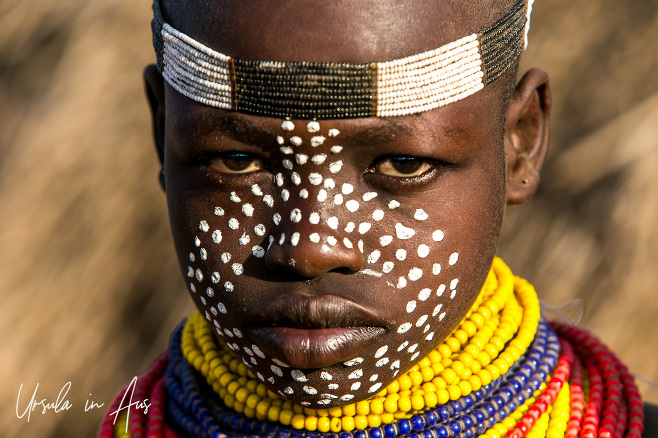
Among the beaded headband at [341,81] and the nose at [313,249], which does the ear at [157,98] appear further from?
the nose at [313,249]

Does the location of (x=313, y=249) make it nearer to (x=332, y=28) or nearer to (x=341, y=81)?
(x=341, y=81)

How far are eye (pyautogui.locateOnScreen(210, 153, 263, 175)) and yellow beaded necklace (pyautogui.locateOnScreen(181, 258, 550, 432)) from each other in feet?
1.85

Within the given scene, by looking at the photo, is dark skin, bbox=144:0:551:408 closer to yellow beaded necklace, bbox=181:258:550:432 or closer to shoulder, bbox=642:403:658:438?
yellow beaded necklace, bbox=181:258:550:432

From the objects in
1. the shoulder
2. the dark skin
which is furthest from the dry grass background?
the dark skin

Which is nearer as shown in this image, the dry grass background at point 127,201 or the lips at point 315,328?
the lips at point 315,328

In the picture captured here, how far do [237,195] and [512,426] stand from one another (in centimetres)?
89

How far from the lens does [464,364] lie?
1963mm

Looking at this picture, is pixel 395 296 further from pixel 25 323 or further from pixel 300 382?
pixel 25 323

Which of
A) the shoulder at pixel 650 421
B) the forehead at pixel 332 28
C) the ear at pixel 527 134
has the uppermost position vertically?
the forehead at pixel 332 28

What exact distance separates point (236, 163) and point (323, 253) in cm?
29

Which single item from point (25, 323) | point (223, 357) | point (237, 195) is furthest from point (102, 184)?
point (237, 195)

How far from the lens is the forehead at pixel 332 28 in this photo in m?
1.57

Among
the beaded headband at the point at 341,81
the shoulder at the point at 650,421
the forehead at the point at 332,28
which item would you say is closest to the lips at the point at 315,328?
the beaded headband at the point at 341,81

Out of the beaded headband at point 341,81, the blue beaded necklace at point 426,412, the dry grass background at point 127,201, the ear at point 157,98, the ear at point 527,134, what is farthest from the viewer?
the dry grass background at point 127,201
